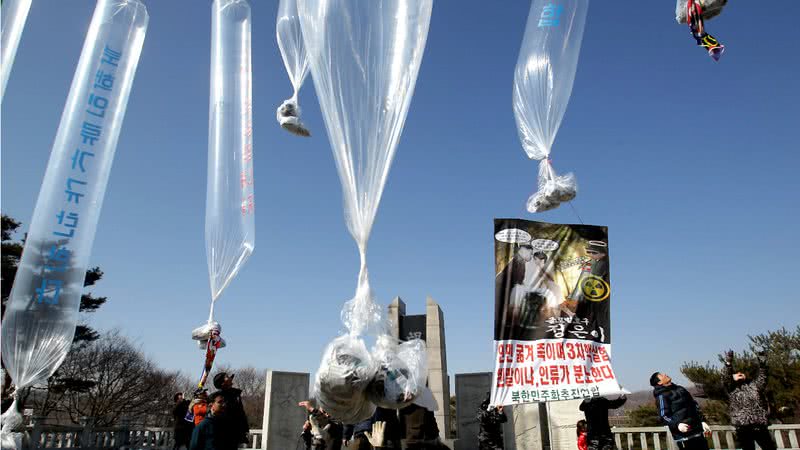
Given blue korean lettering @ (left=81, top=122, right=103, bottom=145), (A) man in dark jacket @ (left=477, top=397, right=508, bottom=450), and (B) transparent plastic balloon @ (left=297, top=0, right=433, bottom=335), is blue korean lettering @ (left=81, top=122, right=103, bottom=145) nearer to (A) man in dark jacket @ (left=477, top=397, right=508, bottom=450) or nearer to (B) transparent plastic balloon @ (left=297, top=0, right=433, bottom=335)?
(B) transparent plastic balloon @ (left=297, top=0, right=433, bottom=335)

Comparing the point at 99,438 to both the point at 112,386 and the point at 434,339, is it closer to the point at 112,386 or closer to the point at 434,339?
the point at 434,339

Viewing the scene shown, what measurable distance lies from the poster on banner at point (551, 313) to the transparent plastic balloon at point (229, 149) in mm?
3580

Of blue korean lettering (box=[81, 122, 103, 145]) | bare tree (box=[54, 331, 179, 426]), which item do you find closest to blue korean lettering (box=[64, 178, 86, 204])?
blue korean lettering (box=[81, 122, 103, 145])

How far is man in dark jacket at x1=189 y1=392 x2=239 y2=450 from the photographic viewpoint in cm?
488

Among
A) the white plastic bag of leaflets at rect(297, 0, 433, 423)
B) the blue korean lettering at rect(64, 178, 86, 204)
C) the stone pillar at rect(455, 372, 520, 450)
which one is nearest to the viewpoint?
the white plastic bag of leaflets at rect(297, 0, 433, 423)

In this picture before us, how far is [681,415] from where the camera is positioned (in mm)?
5867

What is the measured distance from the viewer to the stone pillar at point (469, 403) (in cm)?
1120

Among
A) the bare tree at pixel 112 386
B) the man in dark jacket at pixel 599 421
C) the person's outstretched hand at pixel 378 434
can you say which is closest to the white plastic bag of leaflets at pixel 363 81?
the person's outstretched hand at pixel 378 434

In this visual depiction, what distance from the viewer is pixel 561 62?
560cm

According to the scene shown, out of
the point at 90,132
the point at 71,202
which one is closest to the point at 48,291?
the point at 71,202

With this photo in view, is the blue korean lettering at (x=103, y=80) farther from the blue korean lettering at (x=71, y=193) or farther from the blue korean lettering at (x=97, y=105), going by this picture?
the blue korean lettering at (x=71, y=193)

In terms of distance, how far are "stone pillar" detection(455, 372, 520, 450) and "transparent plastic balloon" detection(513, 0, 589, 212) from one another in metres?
7.16

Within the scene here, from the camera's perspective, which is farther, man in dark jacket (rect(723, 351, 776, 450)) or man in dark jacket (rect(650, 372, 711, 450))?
man in dark jacket (rect(723, 351, 776, 450))

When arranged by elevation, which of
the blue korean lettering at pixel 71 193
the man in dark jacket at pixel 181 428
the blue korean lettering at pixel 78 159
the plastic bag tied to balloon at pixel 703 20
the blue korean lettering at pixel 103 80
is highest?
the blue korean lettering at pixel 103 80
